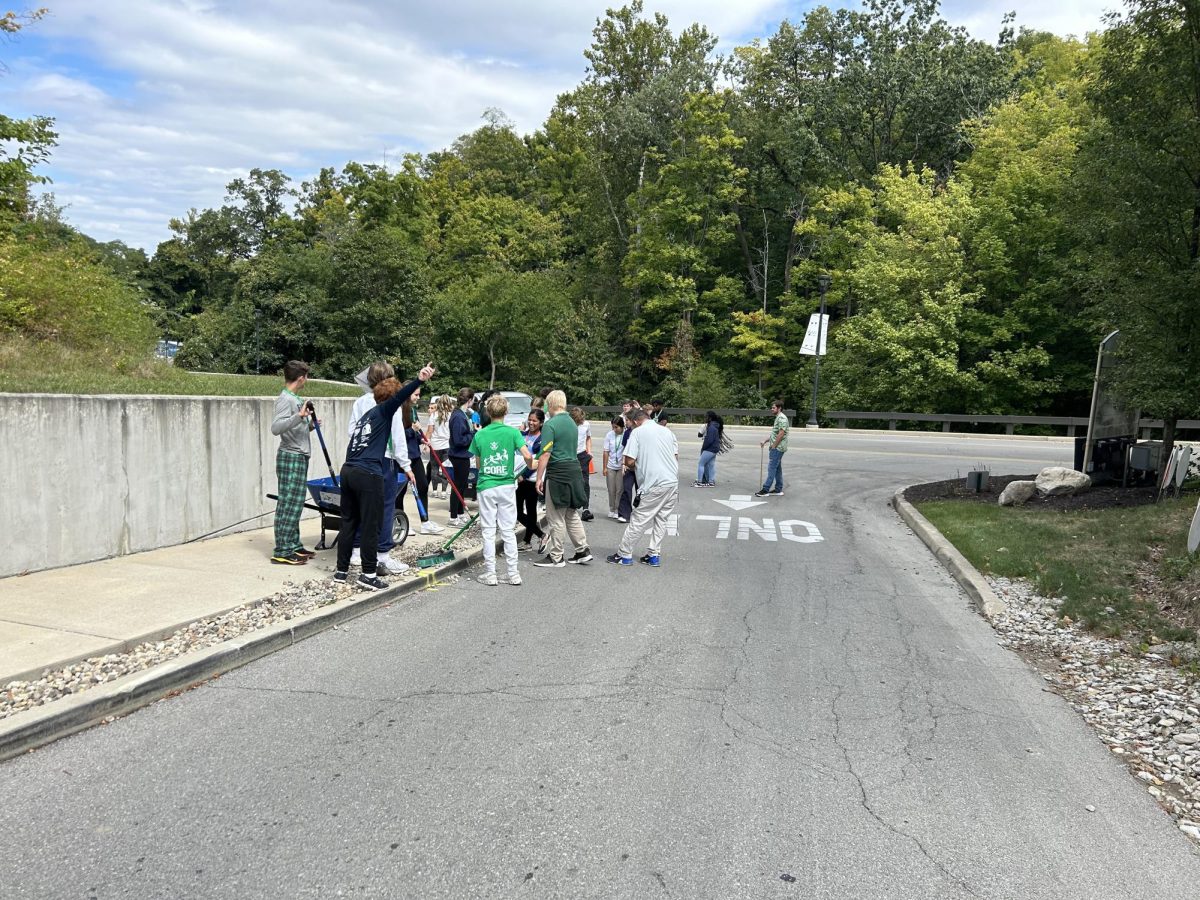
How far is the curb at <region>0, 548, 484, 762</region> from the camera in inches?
168

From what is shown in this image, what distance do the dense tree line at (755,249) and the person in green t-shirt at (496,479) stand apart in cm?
2202

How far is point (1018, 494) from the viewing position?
1393cm

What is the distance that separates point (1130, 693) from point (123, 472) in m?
9.20

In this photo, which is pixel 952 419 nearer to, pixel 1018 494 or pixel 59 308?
pixel 1018 494

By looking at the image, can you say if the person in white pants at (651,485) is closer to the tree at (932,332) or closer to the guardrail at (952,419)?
the guardrail at (952,419)

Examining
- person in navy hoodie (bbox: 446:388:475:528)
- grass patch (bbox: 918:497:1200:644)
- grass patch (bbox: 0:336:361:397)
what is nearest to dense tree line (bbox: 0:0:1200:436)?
grass patch (bbox: 918:497:1200:644)

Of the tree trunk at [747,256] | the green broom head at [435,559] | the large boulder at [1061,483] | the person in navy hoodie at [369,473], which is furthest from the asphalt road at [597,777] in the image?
the tree trunk at [747,256]

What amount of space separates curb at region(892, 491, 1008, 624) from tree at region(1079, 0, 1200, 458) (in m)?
4.23

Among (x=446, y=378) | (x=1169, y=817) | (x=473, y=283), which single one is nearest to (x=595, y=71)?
(x=473, y=283)

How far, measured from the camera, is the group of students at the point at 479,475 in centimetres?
729

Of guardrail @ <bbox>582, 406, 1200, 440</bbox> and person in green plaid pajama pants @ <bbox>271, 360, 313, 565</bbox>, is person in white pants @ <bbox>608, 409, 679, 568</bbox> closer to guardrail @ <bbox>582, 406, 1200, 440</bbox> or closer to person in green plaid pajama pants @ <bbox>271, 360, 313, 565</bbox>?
person in green plaid pajama pants @ <bbox>271, 360, 313, 565</bbox>

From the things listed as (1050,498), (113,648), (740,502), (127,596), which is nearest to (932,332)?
(1050,498)

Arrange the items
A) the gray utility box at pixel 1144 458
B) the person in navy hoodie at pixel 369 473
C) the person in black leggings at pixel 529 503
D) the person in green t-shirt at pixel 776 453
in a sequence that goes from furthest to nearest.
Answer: the person in green t-shirt at pixel 776 453 < the gray utility box at pixel 1144 458 < the person in black leggings at pixel 529 503 < the person in navy hoodie at pixel 369 473

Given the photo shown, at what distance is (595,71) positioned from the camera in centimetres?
5031
